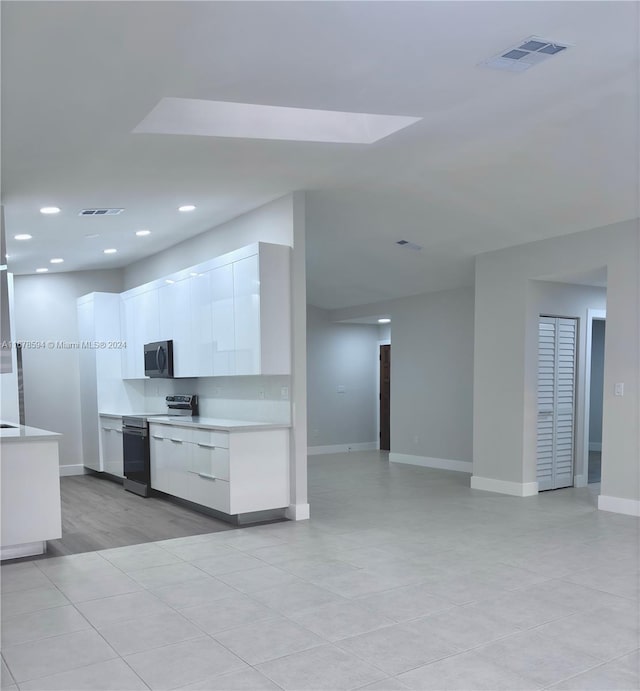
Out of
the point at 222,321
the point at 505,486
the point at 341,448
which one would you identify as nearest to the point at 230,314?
the point at 222,321

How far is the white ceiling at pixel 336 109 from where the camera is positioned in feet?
9.05

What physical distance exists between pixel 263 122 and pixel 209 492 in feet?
10.5

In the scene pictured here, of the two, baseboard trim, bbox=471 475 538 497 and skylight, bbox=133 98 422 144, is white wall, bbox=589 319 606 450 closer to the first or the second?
baseboard trim, bbox=471 475 538 497

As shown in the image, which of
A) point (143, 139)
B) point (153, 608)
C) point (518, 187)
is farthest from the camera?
point (518, 187)

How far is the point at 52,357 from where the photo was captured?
29.1 feet

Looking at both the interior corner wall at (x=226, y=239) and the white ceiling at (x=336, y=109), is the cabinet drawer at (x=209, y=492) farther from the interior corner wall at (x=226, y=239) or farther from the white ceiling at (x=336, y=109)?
the white ceiling at (x=336, y=109)

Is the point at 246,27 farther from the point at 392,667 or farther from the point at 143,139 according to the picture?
the point at 392,667

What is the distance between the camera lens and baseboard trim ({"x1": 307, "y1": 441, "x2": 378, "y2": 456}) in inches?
422

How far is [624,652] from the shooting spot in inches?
115

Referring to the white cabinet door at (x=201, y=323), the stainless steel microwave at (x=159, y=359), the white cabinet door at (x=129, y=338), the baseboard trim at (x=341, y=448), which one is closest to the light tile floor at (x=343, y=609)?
the white cabinet door at (x=201, y=323)

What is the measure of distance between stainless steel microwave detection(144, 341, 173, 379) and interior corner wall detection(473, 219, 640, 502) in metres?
3.44

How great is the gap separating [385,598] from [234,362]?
9.33 ft

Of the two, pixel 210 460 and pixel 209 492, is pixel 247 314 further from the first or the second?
pixel 209 492

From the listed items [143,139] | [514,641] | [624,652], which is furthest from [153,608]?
[143,139]
